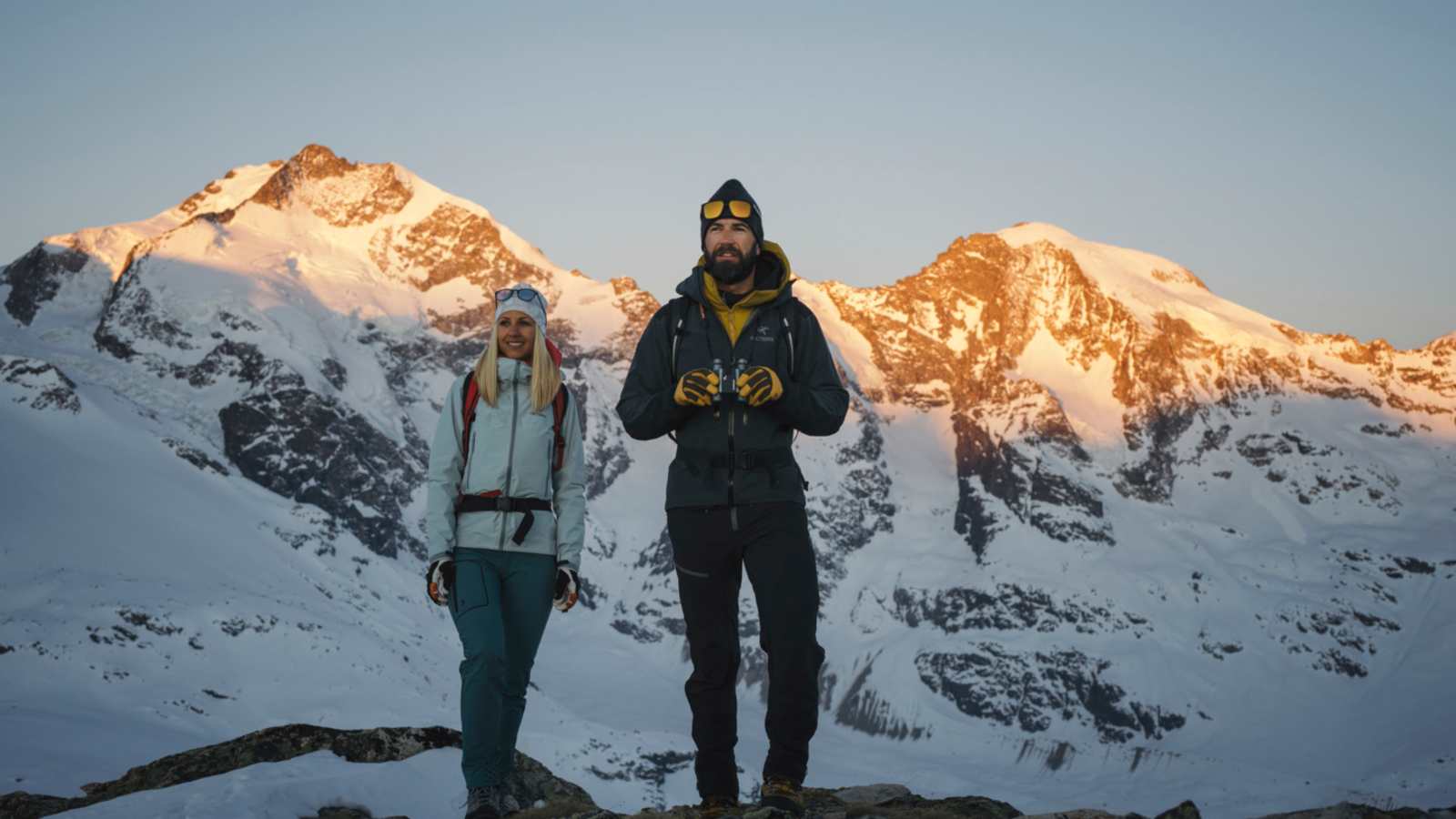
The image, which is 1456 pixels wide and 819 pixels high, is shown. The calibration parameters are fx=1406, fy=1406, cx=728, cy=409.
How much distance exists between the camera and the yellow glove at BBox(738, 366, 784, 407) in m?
10.4

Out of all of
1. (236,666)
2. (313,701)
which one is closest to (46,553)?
(236,666)

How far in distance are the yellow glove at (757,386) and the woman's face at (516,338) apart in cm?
256

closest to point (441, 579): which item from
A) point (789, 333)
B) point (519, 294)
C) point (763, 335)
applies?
point (519, 294)

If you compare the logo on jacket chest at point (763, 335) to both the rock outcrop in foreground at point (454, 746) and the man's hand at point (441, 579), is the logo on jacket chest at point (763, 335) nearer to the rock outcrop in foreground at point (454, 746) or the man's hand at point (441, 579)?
the man's hand at point (441, 579)

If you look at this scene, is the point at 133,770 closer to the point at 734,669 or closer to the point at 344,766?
the point at 344,766

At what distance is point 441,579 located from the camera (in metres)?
11.6

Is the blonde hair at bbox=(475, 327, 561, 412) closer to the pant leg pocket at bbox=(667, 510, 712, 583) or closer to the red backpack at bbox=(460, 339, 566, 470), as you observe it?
the red backpack at bbox=(460, 339, 566, 470)

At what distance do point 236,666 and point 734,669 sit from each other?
172027 millimetres

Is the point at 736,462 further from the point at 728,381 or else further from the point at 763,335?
the point at 763,335

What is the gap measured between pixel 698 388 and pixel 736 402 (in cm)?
40

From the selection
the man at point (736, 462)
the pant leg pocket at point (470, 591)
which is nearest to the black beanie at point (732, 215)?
the man at point (736, 462)

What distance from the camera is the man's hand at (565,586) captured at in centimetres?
1200

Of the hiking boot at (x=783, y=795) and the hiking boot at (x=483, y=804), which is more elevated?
the hiking boot at (x=783, y=795)

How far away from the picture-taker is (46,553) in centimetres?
17400
